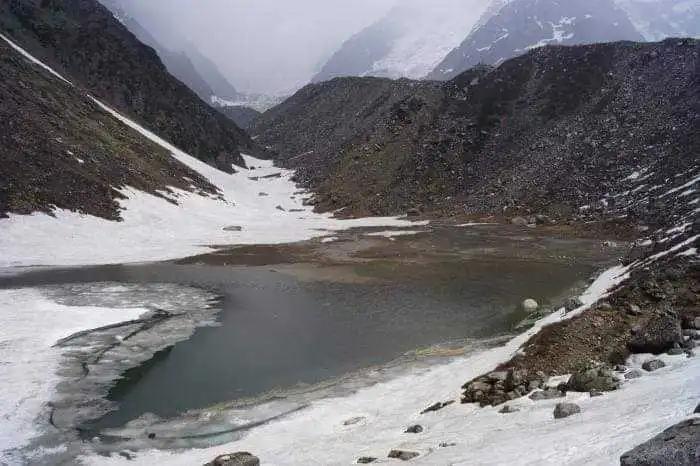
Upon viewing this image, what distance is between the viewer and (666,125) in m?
58.8

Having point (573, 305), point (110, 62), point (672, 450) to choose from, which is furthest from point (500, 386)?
point (110, 62)

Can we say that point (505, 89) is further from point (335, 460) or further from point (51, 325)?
point (335, 460)

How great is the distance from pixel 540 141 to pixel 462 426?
64520 mm

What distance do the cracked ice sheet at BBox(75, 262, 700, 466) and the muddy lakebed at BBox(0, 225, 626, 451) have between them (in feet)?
3.15

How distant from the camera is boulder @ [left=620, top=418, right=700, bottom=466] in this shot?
6.07 metres

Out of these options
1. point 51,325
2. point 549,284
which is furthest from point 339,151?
point 51,325

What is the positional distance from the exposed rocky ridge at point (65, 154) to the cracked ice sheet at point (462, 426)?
39.6 metres

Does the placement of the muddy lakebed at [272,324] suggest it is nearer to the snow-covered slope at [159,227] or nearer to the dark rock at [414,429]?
the dark rock at [414,429]

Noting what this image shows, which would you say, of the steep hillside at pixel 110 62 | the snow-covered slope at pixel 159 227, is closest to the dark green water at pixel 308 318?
the snow-covered slope at pixel 159 227

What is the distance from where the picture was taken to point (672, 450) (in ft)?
20.4

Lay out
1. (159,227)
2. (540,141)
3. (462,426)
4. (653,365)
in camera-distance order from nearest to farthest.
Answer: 1. (462,426)
2. (653,365)
3. (159,227)
4. (540,141)

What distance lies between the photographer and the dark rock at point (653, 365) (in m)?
13.0

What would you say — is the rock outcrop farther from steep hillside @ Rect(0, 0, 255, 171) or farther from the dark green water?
steep hillside @ Rect(0, 0, 255, 171)

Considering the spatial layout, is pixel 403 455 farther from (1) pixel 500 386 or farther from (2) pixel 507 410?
(1) pixel 500 386
